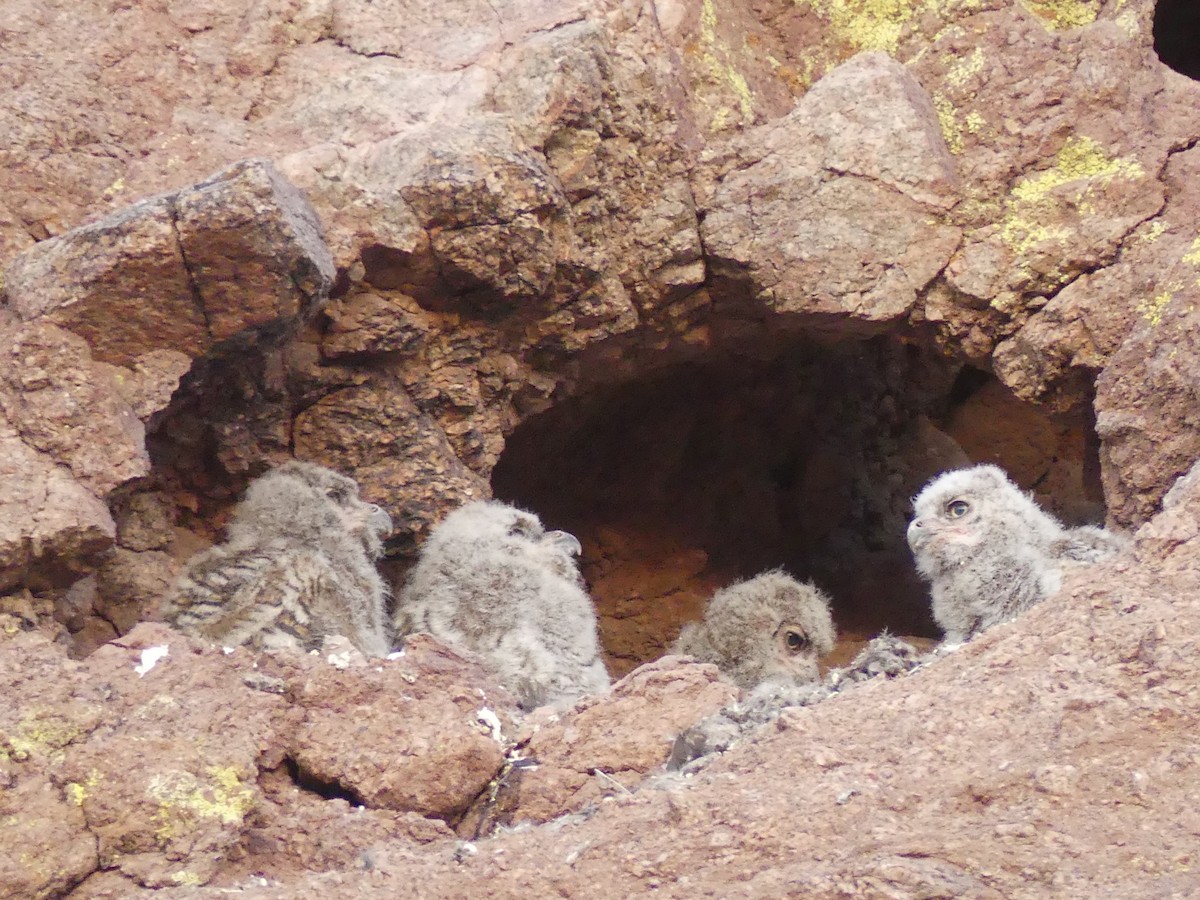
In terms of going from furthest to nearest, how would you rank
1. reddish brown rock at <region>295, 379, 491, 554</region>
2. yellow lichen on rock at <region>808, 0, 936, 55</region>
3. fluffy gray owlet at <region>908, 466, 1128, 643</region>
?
yellow lichen on rock at <region>808, 0, 936, 55</region> < reddish brown rock at <region>295, 379, 491, 554</region> < fluffy gray owlet at <region>908, 466, 1128, 643</region>

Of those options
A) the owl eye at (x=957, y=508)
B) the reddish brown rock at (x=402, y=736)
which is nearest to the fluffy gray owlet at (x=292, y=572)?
the reddish brown rock at (x=402, y=736)

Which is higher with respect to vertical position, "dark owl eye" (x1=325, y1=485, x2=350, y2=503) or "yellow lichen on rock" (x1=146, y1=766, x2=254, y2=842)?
"dark owl eye" (x1=325, y1=485, x2=350, y2=503)

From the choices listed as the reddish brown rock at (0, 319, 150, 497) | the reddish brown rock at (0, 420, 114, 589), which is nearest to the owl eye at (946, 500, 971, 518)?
the reddish brown rock at (0, 319, 150, 497)

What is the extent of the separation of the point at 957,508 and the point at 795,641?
3.56 ft

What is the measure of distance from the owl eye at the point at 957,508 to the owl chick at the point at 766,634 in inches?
38.3

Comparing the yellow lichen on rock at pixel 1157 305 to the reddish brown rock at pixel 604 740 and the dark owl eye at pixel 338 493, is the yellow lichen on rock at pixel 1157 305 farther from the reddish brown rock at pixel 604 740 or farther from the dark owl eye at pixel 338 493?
the dark owl eye at pixel 338 493

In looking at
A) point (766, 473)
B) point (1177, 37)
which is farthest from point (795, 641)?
point (1177, 37)

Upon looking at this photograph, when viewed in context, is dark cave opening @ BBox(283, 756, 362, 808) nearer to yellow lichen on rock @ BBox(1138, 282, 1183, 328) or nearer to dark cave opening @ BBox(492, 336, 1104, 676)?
yellow lichen on rock @ BBox(1138, 282, 1183, 328)

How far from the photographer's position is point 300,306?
5.38m

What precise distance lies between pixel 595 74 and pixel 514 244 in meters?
0.84

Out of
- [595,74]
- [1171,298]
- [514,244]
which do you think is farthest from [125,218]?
[1171,298]

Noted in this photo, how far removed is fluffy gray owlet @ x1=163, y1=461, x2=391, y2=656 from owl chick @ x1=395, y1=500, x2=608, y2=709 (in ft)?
0.74

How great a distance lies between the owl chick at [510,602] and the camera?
5.49m

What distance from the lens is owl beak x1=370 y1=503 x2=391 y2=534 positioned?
6.03 metres
